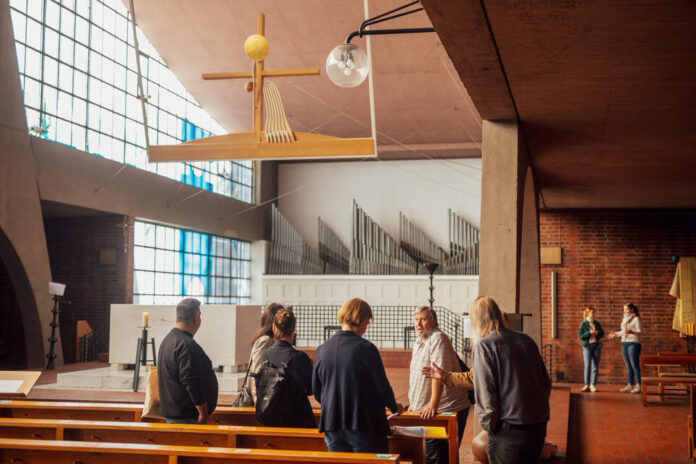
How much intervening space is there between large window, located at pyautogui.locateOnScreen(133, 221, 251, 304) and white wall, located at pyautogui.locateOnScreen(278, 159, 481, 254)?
6.84 ft

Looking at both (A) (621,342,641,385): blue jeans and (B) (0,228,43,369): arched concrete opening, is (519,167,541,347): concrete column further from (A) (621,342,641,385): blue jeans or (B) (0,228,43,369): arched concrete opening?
(B) (0,228,43,369): arched concrete opening

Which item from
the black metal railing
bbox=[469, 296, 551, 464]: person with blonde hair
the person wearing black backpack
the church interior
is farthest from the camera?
the black metal railing

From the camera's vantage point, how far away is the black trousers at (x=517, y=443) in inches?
147

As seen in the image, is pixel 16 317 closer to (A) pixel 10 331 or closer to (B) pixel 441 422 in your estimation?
(A) pixel 10 331

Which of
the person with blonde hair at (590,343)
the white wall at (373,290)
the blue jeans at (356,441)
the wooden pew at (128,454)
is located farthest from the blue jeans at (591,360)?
the wooden pew at (128,454)

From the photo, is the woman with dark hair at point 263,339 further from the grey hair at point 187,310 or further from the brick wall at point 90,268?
the brick wall at point 90,268

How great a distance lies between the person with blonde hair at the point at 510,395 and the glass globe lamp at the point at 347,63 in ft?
9.60

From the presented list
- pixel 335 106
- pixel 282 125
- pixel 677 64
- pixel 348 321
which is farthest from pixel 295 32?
pixel 348 321

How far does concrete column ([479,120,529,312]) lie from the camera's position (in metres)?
6.37

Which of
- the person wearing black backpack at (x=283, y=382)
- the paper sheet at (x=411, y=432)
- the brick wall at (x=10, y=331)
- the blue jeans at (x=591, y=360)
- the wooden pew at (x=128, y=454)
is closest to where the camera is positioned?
the wooden pew at (x=128, y=454)

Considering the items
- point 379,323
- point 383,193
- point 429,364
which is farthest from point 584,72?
point 383,193

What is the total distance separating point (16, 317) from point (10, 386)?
381 inches

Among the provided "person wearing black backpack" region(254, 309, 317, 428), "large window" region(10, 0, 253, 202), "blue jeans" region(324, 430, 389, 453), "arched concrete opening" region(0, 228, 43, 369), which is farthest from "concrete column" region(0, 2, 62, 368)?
"blue jeans" region(324, 430, 389, 453)

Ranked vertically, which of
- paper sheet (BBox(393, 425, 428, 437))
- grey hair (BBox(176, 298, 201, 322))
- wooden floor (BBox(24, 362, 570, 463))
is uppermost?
grey hair (BBox(176, 298, 201, 322))
